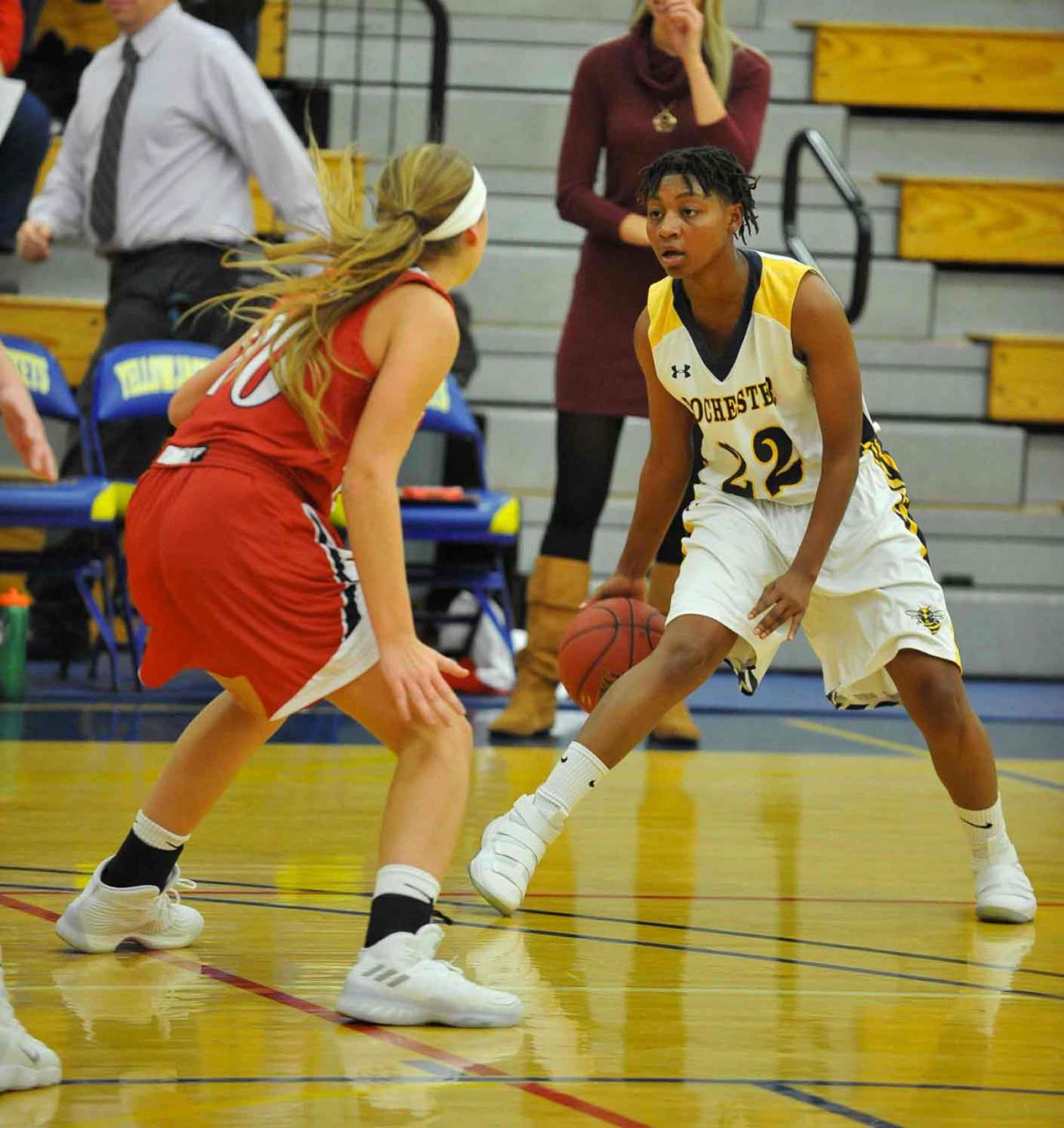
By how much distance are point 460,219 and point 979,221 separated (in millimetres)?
6592

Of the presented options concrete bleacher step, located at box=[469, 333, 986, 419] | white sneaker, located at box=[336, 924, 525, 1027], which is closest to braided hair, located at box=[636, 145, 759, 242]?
white sneaker, located at box=[336, 924, 525, 1027]

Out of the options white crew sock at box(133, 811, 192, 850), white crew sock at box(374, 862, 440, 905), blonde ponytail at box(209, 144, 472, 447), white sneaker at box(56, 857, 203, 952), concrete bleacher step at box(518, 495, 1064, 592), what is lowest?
concrete bleacher step at box(518, 495, 1064, 592)

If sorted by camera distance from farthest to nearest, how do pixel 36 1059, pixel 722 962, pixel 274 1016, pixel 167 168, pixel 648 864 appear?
pixel 167 168 < pixel 648 864 < pixel 722 962 < pixel 274 1016 < pixel 36 1059

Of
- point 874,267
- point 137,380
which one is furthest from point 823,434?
point 874,267

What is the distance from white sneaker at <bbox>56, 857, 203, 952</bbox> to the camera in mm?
2951

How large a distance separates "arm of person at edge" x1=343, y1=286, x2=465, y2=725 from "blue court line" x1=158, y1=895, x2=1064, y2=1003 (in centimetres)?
65

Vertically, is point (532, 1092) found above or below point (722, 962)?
above

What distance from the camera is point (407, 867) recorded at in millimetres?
2648

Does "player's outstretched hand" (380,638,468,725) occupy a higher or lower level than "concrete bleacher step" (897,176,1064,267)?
higher

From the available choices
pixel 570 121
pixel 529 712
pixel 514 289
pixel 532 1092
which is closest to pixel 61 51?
pixel 514 289

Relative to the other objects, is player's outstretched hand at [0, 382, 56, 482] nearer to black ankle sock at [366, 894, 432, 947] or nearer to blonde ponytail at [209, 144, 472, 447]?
blonde ponytail at [209, 144, 472, 447]

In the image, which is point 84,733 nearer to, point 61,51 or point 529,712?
point 529,712

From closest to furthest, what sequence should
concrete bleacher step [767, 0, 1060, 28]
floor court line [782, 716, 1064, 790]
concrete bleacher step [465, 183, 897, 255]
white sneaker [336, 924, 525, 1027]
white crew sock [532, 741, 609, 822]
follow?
1. white sneaker [336, 924, 525, 1027]
2. white crew sock [532, 741, 609, 822]
3. floor court line [782, 716, 1064, 790]
4. concrete bleacher step [465, 183, 897, 255]
5. concrete bleacher step [767, 0, 1060, 28]

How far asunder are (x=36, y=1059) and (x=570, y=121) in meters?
3.85
